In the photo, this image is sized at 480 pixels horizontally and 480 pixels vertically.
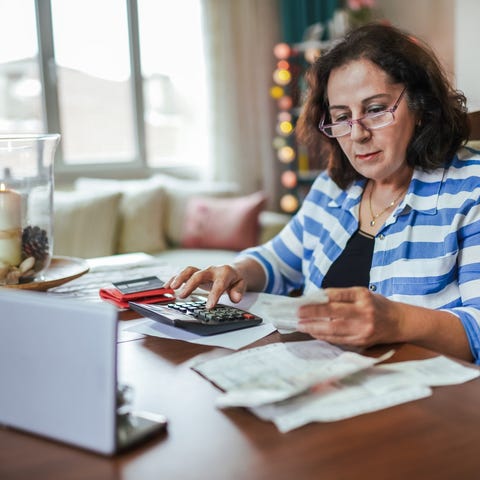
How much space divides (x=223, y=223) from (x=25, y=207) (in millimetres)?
2336

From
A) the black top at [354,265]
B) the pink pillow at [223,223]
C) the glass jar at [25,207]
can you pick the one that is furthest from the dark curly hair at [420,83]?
the pink pillow at [223,223]

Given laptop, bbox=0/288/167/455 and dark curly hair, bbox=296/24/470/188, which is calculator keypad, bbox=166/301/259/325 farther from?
dark curly hair, bbox=296/24/470/188

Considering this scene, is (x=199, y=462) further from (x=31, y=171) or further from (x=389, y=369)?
(x=31, y=171)

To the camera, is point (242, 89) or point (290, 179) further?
point (242, 89)

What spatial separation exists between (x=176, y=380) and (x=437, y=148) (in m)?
0.82

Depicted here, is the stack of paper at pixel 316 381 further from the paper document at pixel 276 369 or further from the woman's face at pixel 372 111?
the woman's face at pixel 372 111

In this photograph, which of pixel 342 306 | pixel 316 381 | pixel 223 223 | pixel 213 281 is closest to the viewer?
pixel 316 381

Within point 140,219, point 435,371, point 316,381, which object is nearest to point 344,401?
point 316,381

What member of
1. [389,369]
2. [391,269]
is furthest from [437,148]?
[389,369]

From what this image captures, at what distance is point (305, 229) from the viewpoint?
64.3 inches

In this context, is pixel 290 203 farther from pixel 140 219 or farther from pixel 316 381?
pixel 316 381

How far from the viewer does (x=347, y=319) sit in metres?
0.89

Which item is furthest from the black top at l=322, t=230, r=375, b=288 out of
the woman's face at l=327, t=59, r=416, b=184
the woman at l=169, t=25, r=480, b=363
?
the woman's face at l=327, t=59, r=416, b=184

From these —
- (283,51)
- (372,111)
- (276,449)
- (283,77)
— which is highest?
(283,51)
